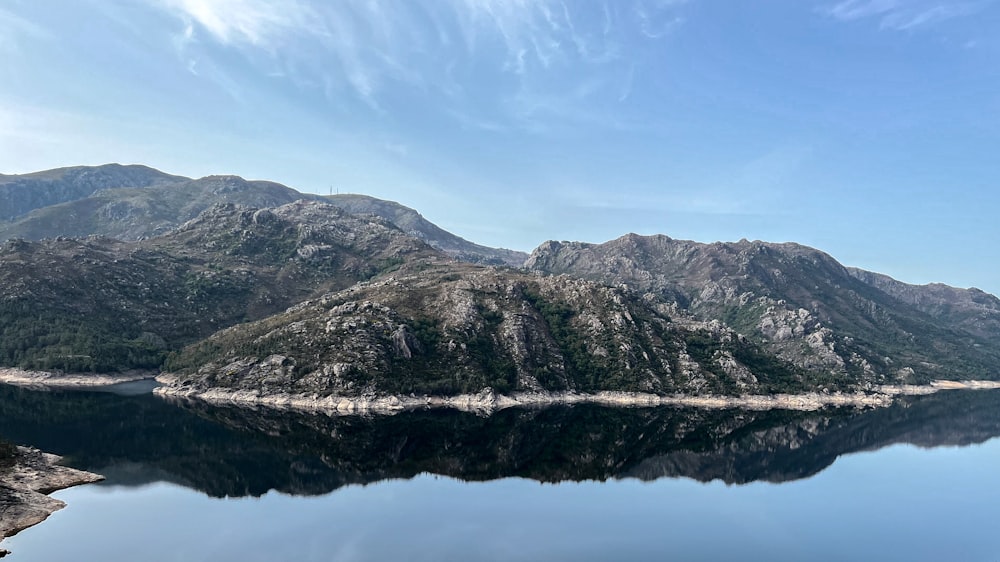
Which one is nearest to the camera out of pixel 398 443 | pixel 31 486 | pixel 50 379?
pixel 31 486

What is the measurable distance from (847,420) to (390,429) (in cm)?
16077

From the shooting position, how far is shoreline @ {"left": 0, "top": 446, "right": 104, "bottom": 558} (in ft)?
229

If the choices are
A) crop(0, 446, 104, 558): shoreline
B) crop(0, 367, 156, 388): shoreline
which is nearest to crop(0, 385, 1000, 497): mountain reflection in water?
crop(0, 446, 104, 558): shoreline

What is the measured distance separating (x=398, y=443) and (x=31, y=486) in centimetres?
6712

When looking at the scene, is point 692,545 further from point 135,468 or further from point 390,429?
point 135,468

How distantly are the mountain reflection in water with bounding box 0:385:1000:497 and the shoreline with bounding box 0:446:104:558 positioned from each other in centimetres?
541

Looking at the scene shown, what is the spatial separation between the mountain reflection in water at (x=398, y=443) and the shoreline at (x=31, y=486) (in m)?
5.41

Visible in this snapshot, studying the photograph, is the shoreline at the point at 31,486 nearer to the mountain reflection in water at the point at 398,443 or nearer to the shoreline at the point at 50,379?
the mountain reflection in water at the point at 398,443

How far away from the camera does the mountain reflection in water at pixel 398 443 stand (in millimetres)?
106062

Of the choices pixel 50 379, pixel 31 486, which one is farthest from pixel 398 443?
pixel 50 379

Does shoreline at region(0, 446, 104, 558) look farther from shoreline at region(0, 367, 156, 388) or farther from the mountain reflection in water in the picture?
shoreline at region(0, 367, 156, 388)

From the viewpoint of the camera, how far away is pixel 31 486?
269 ft

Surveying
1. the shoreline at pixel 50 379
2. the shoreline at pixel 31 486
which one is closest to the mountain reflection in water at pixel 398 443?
the shoreline at pixel 31 486

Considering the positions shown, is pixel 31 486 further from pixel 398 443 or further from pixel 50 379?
pixel 50 379
